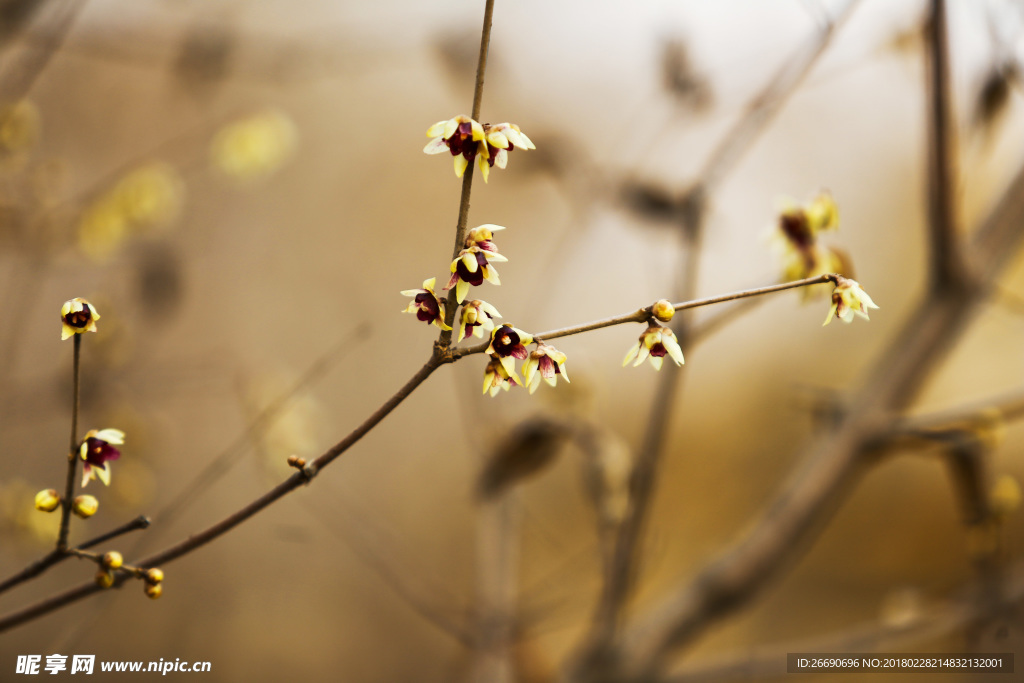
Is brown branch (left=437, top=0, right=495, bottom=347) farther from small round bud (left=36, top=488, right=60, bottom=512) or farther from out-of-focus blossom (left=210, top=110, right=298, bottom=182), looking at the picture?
out-of-focus blossom (left=210, top=110, right=298, bottom=182)

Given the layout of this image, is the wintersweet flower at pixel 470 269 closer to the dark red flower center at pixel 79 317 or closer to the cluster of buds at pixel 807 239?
the dark red flower center at pixel 79 317

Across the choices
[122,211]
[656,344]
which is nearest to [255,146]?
[122,211]

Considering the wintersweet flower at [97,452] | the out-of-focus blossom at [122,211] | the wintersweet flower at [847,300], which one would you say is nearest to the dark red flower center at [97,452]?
the wintersweet flower at [97,452]

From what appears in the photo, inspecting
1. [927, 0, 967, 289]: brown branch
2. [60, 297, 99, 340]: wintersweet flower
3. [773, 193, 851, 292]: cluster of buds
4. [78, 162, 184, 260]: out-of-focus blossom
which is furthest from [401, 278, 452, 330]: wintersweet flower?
[78, 162, 184, 260]: out-of-focus blossom

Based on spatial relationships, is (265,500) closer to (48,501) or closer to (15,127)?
(48,501)

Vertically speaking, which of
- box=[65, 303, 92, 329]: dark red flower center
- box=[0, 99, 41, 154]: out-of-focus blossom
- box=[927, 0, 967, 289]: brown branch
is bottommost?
box=[65, 303, 92, 329]: dark red flower center

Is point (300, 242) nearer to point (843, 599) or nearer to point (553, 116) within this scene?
point (553, 116)
